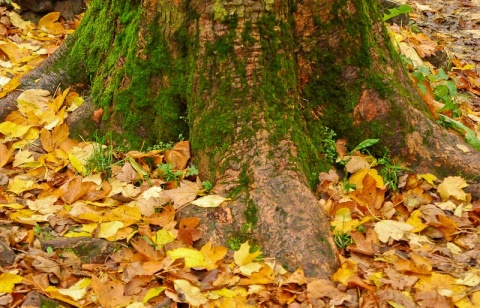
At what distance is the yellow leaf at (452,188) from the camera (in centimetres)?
356

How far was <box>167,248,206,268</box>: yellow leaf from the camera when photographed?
9.29ft

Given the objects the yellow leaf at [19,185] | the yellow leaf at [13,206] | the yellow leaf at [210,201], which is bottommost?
the yellow leaf at [19,185]

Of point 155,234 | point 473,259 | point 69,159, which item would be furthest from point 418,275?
point 69,159

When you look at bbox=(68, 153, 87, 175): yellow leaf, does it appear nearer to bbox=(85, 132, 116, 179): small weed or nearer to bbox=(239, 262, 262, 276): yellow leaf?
bbox=(85, 132, 116, 179): small weed

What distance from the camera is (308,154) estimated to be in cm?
350

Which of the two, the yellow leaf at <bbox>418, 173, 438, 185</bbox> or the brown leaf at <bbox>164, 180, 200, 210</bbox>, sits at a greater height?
the brown leaf at <bbox>164, 180, 200, 210</bbox>

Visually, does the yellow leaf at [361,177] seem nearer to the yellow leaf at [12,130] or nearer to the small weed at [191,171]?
the small weed at [191,171]

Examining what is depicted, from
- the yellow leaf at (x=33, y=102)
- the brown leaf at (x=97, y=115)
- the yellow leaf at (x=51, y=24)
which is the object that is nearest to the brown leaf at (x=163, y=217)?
the brown leaf at (x=97, y=115)

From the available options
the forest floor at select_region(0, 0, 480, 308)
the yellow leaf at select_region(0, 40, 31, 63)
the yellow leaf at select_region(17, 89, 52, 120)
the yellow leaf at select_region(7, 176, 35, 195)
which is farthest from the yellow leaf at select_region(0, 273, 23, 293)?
the yellow leaf at select_region(0, 40, 31, 63)

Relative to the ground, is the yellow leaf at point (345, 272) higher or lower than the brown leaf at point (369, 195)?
lower

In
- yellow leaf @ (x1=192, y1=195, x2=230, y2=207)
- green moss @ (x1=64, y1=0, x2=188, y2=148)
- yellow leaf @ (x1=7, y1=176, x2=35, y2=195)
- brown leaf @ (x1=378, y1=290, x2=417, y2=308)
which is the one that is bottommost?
brown leaf @ (x1=378, y1=290, x2=417, y2=308)

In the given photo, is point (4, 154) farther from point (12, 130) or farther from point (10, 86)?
point (10, 86)

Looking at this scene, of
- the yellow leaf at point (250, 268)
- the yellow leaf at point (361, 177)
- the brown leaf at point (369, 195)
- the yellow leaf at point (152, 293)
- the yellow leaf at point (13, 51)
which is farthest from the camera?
the yellow leaf at point (13, 51)

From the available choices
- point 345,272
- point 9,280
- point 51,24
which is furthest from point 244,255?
point 51,24
